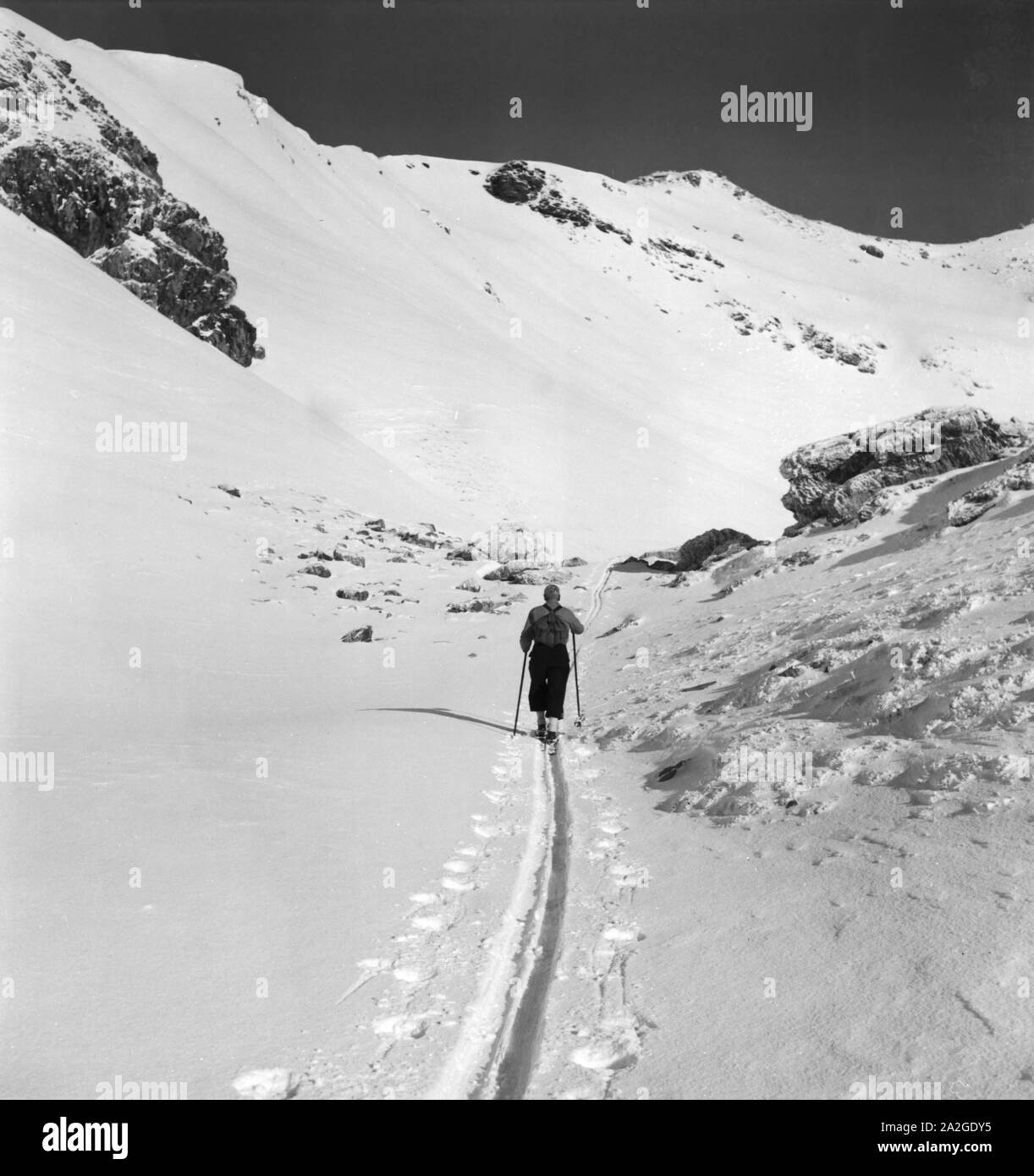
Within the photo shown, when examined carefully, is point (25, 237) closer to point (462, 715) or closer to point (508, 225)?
point (462, 715)

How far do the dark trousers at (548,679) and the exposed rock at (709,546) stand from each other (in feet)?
39.1

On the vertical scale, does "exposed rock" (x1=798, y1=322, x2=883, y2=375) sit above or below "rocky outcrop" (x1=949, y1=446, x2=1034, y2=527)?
above

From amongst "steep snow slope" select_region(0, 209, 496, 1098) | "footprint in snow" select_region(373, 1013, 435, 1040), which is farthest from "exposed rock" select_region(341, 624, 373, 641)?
"footprint in snow" select_region(373, 1013, 435, 1040)

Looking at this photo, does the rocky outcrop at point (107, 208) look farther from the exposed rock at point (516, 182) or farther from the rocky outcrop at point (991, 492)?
the exposed rock at point (516, 182)

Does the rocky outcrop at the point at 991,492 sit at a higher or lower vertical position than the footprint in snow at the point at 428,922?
higher

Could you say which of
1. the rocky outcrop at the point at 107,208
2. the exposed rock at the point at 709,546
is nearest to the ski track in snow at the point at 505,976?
the exposed rock at the point at 709,546

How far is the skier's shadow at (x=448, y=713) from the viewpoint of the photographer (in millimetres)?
10305

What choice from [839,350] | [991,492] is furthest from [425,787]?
[839,350]

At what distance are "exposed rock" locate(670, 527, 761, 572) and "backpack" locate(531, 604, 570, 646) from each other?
11.6 m

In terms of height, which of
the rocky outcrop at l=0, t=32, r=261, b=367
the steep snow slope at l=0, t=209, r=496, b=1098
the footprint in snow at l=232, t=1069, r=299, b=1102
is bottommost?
the footprint in snow at l=232, t=1069, r=299, b=1102

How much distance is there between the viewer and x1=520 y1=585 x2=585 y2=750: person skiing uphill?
9914 millimetres

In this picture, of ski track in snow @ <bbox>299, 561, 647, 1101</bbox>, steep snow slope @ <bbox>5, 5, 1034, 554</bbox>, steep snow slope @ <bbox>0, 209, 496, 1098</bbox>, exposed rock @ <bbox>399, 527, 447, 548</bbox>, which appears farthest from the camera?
steep snow slope @ <bbox>5, 5, 1034, 554</bbox>

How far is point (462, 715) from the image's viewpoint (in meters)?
10.8

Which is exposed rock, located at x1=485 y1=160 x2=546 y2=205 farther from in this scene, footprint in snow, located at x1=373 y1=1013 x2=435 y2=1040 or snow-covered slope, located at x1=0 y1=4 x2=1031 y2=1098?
footprint in snow, located at x1=373 y1=1013 x2=435 y2=1040
